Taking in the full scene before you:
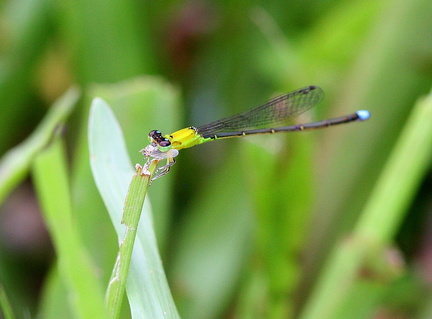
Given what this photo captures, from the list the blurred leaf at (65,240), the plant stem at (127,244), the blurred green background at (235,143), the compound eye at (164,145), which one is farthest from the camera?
the blurred green background at (235,143)

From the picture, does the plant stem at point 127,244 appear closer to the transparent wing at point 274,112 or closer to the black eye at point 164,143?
the black eye at point 164,143

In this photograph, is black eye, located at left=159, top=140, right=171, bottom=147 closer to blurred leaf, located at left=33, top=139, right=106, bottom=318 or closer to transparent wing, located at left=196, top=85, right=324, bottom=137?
blurred leaf, located at left=33, top=139, right=106, bottom=318

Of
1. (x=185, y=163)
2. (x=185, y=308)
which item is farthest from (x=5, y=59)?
(x=185, y=308)

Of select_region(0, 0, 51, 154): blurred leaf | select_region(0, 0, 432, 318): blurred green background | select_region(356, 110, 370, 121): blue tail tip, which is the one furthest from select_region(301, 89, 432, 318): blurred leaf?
select_region(0, 0, 51, 154): blurred leaf

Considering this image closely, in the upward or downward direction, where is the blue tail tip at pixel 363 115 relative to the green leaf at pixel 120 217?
upward

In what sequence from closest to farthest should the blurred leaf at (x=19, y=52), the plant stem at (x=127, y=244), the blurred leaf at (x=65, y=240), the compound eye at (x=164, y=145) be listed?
the plant stem at (x=127, y=244), the blurred leaf at (x=65, y=240), the compound eye at (x=164, y=145), the blurred leaf at (x=19, y=52)

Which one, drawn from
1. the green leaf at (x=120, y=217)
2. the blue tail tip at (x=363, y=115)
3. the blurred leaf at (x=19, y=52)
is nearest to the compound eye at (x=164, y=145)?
the green leaf at (x=120, y=217)

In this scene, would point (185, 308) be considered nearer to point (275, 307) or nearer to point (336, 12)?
point (275, 307)

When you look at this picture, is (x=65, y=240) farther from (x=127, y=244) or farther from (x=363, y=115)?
(x=363, y=115)

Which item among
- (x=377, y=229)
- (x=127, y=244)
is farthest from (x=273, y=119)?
(x=127, y=244)
